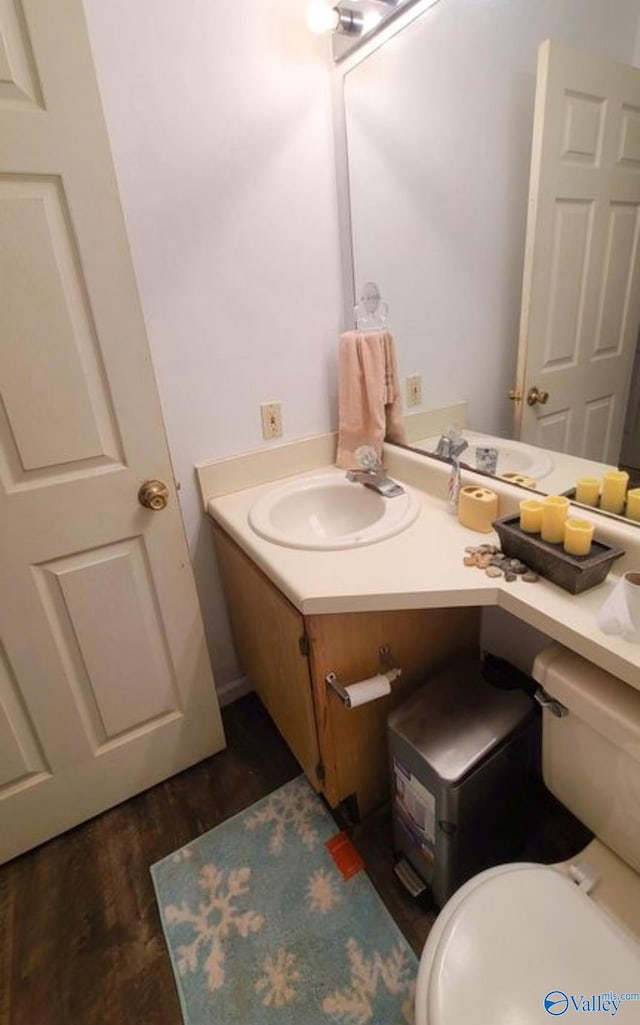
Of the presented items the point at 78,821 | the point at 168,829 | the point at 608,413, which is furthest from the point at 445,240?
the point at 78,821

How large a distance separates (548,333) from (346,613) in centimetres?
75

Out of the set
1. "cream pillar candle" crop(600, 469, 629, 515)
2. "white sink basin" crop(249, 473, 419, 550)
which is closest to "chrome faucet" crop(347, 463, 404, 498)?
"white sink basin" crop(249, 473, 419, 550)

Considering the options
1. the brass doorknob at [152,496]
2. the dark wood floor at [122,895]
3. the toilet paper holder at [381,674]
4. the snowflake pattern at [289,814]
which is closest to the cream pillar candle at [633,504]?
the toilet paper holder at [381,674]

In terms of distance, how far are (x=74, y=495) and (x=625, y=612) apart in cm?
110

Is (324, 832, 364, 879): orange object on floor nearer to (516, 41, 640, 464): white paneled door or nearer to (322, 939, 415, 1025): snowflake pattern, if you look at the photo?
(322, 939, 415, 1025): snowflake pattern

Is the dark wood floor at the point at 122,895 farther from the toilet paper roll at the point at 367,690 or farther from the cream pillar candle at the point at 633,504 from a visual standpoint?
the cream pillar candle at the point at 633,504

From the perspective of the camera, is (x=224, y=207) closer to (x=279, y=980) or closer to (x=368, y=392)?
(x=368, y=392)

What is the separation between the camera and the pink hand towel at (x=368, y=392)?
142 centimetres

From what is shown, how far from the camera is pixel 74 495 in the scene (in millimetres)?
1079

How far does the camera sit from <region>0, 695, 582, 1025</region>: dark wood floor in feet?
3.27

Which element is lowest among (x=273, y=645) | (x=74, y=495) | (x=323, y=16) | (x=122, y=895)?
(x=122, y=895)

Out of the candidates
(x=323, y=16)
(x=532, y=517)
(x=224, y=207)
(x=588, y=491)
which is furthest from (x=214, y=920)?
(x=323, y=16)

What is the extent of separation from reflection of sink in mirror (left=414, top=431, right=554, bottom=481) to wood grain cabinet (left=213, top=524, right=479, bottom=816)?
0.40 m

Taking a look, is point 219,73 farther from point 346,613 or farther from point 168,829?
point 168,829
